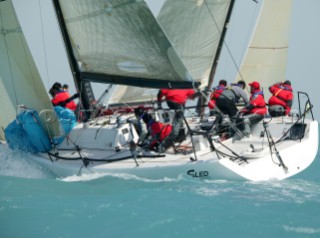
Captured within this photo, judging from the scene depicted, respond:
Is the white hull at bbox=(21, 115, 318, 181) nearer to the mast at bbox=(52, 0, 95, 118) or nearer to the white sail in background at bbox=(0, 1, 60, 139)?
the mast at bbox=(52, 0, 95, 118)

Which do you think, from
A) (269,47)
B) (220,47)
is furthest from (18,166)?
(269,47)

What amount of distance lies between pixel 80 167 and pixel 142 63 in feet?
5.86

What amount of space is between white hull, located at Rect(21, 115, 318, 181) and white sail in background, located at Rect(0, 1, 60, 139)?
2.47 ft

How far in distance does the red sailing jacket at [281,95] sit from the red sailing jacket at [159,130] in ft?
10.1

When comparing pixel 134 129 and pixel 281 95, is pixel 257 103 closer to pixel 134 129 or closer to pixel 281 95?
pixel 281 95

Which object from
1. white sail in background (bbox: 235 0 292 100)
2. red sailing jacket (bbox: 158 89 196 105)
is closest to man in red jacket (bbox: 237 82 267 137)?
red sailing jacket (bbox: 158 89 196 105)

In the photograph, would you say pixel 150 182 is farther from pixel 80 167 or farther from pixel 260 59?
pixel 260 59

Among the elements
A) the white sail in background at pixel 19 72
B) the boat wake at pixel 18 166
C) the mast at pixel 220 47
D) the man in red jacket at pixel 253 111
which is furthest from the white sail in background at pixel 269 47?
the boat wake at pixel 18 166

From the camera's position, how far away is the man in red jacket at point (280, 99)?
12.2m

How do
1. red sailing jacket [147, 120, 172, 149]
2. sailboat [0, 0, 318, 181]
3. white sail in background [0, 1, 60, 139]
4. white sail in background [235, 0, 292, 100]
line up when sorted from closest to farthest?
1. sailboat [0, 0, 318, 181]
2. red sailing jacket [147, 120, 172, 149]
3. white sail in background [0, 1, 60, 139]
4. white sail in background [235, 0, 292, 100]

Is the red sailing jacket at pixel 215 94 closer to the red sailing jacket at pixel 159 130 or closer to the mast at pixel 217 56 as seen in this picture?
the mast at pixel 217 56

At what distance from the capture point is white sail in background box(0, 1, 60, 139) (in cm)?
1098

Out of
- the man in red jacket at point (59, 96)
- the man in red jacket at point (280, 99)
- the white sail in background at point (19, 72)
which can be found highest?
the white sail in background at point (19, 72)

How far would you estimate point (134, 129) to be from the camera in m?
10.7
